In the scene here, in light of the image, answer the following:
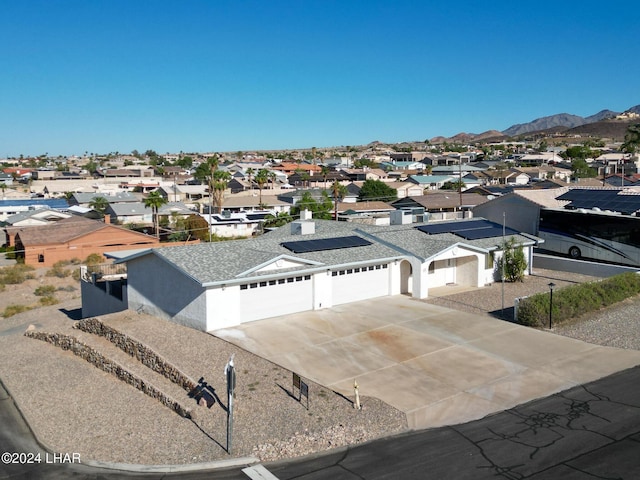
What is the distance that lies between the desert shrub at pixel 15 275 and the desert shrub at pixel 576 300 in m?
35.3

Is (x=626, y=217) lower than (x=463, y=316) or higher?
higher

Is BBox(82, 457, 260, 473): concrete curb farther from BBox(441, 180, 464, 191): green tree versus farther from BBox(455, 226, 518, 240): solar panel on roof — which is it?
BBox(441, 180, 464, 191): green tree

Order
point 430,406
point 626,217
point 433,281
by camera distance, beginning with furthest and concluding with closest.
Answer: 1. point 626,217
2. point 433,281
3. point 430,406

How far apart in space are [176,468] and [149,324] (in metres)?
11.5

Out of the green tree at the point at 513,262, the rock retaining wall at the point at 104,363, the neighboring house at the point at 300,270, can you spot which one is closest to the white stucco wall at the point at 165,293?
the neighboring house at the point at 300,270

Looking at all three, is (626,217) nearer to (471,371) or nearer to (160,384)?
(471,371)

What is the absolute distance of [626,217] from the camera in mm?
33219

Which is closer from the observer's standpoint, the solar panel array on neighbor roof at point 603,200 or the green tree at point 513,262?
Answer: the green tree at point 513,262

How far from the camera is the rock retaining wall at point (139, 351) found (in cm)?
1784

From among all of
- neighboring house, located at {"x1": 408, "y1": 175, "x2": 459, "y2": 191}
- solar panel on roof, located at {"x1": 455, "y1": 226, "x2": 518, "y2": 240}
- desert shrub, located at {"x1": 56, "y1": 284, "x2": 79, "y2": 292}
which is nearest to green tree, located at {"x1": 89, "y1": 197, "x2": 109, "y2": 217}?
desert shrub, located at {"x1": 56, "y1": 284, "x2": 79, "y2": 292}

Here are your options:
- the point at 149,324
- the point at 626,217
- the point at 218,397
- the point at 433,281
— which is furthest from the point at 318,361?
the point at 626,217

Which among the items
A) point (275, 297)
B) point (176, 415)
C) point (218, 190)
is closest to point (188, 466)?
point (176, 415)

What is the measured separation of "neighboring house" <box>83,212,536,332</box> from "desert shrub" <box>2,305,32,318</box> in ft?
16.8

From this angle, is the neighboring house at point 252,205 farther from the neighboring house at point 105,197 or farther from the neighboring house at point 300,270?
the neighboring house at point 300,270
